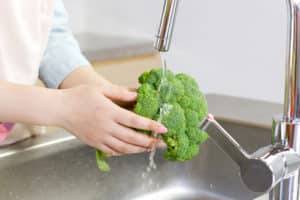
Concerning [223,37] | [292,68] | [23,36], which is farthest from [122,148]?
[223,37]

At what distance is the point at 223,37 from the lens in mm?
2254

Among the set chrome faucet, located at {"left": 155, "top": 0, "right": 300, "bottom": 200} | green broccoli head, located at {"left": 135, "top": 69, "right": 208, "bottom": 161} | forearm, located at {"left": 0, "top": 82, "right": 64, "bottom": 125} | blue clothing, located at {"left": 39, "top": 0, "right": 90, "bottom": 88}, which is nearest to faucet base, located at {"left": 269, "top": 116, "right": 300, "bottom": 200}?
chrome faucet, located at {"left": 155, "top": 0, "right": 300, "bottom": 200}

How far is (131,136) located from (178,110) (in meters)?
0.08

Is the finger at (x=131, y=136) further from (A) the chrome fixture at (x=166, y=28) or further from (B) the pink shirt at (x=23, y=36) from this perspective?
(B) the pink shirt at (x=23, y=36)

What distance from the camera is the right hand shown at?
2.63 feet

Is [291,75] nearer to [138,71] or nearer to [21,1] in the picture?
[21,1]

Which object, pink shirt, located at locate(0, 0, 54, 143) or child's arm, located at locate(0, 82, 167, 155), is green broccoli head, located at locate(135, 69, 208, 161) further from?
pink shirt, located at locate(0, 0, 54, 143)

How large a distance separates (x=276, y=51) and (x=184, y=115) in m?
1.34

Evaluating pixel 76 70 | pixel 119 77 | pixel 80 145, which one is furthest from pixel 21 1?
pixel 119 77

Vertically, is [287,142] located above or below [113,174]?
above

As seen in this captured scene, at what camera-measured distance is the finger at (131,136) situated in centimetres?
81

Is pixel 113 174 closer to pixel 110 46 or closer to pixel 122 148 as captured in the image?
pixel 122 148

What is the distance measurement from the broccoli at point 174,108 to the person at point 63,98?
0.03 meters

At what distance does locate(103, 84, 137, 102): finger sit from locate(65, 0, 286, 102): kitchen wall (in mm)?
1271
